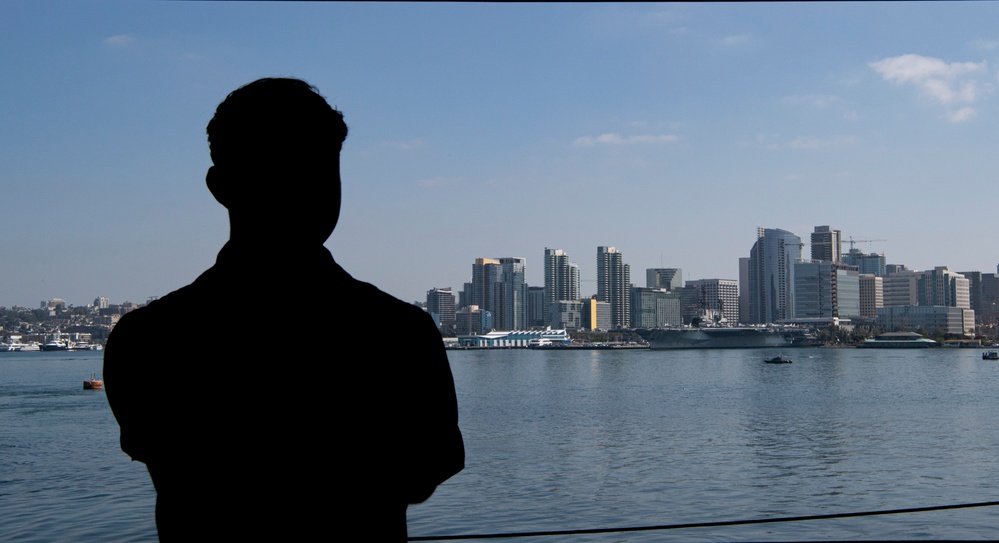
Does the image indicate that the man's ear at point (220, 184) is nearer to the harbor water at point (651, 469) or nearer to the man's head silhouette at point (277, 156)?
the man's head silhouette at point (277, 156)

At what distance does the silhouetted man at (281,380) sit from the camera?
152 cm

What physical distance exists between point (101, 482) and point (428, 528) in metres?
11.5

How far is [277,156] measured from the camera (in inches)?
61.1

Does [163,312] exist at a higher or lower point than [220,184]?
lower

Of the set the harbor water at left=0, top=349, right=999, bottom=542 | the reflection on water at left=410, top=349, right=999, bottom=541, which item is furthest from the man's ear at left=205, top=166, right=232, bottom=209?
the reflection on water at left=410, top=349, right=999, bottom=541

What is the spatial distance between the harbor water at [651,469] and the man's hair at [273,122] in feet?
1.17

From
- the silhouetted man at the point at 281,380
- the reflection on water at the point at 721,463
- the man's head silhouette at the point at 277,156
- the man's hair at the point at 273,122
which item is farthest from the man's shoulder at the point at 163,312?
the reflection on water at the point at 721,463

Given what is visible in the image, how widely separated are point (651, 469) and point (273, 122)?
27747 mm

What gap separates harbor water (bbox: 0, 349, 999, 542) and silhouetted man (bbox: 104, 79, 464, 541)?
0.29 feet

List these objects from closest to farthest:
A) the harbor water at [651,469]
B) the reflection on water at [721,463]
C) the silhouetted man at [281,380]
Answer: the silhouetted man at [281,380]
the harbor water at [651,469]
the reflection on water at [721,463]

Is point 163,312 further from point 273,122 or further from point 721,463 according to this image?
point 721,463

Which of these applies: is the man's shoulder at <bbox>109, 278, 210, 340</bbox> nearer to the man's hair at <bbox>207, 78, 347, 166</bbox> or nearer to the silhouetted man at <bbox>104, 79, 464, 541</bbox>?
the silhouetted man at <bbox>104, 79, 464, 541</bbox>

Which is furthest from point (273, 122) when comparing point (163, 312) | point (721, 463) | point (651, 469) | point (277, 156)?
point (721, 463)

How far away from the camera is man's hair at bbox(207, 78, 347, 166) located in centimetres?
154
